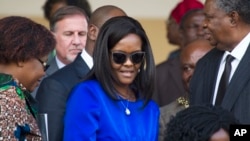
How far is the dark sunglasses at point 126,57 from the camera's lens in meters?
7.34

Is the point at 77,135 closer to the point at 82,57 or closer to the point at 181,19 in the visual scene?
the point at 82,57

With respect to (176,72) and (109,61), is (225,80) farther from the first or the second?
(176,72)

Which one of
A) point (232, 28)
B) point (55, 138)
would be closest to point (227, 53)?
point (232, 28)

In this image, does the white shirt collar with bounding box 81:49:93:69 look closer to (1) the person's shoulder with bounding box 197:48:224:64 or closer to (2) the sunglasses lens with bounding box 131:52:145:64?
(2) the sunglasses lens with bounding box 131:52:145:64

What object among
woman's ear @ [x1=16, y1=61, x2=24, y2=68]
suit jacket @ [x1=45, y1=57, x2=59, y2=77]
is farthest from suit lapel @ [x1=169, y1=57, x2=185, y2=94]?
woman's ear @ [x1=16, y1=61, x2=24, y2=68]

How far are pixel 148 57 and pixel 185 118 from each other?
1.46 meters

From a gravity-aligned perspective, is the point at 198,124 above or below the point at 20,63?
below

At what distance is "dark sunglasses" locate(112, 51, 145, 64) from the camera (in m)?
7.34

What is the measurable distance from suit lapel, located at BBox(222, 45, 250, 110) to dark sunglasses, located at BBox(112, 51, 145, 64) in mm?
727

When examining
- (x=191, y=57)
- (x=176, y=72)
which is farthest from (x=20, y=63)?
(x=176, y=72)

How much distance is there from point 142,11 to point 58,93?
6102mm

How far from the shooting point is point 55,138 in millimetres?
7645

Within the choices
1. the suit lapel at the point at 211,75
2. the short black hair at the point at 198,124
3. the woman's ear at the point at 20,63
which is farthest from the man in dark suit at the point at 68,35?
the short black hair at the point at 198,124

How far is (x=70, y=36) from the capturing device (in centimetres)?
923
